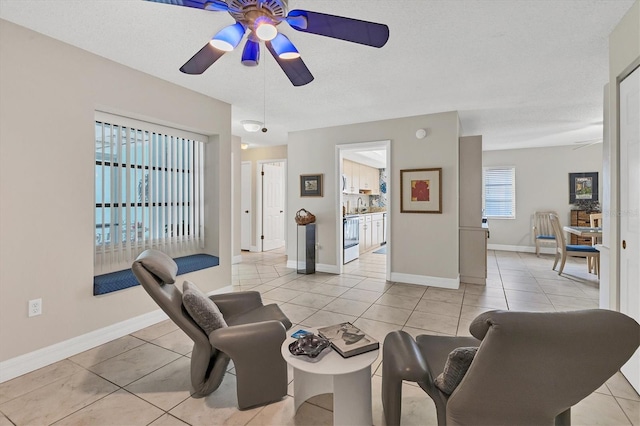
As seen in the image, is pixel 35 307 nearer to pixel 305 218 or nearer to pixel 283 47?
pixel 283 47

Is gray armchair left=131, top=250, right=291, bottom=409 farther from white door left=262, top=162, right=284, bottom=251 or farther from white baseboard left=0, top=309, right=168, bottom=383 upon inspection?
white door left=262, top=162, right=284, bottom=251

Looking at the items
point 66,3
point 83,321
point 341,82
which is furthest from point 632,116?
point 83,321

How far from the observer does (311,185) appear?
553 centimetres

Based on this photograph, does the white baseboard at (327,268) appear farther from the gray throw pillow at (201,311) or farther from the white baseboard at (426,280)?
the gray throw pillow at (201,311)

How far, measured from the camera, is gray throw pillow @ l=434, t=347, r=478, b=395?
1.30 m

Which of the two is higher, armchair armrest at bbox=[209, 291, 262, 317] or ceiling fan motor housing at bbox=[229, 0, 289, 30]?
ceiling fan motor housing at bbox=[229, 0, 289, 30]

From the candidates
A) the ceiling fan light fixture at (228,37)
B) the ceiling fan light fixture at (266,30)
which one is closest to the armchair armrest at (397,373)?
the ceiling fan light fixture at (266,30)

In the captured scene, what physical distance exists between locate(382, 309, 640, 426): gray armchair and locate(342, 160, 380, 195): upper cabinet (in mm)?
6093

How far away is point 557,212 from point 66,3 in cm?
899

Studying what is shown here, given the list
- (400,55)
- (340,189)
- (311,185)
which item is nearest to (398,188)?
(340,189)

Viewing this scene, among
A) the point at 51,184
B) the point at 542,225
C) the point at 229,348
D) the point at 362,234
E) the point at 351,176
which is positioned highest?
the point at 351,176

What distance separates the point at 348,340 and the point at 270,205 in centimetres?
606

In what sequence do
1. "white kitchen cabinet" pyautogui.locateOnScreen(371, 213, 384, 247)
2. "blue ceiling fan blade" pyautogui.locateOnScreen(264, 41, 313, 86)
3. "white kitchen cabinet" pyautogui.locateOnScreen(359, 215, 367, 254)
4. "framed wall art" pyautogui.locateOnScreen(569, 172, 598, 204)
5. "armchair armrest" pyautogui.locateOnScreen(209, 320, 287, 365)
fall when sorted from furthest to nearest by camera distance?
1. "white kitchen cabinet" pyautogui.locateOnScreen(371, 213, 384, 247)
2. "white kitchen cabinet" pyautogui.locateOnScreen(359, 215, 367, 254)
3. "framed wall art" pyautogui.locateOnScreen(569, 172, 598, 204)
4. "blue ceiling fan blade" pyautogui.locateOnScreen(264, 41, 313, 86)
5. "armchair armrest" pyautogui.locateOnScreen(209, 320, 287, 365)

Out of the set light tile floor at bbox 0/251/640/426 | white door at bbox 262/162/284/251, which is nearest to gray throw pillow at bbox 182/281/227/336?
light tile floor at bbox 0/251/640/426
